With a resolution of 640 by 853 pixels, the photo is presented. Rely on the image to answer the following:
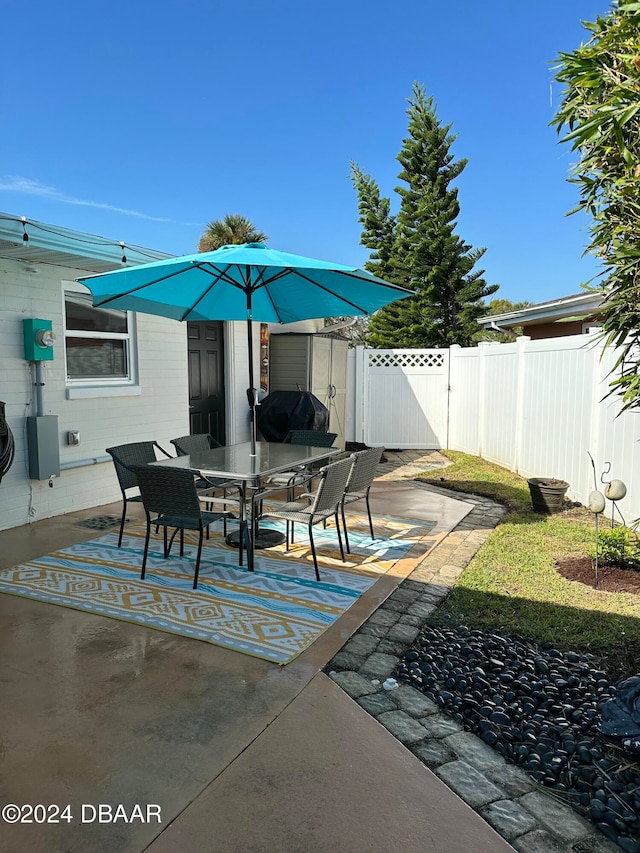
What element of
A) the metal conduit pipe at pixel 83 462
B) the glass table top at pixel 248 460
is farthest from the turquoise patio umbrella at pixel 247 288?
the metal conduit pipe at pixel 83 462

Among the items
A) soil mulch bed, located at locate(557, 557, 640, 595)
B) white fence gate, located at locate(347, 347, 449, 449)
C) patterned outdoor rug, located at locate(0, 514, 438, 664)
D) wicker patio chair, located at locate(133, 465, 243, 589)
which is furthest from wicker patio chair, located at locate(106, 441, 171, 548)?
white fence gate, located at locate(347, 347, 449, 449)

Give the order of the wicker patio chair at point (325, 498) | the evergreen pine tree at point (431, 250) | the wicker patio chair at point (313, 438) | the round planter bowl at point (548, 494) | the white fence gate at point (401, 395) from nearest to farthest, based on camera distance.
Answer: the wicker patio chair at point (325, 498) < the round planter bowl at point (548, 494) < the wicker patio chair at point (313, 438) < the white fence gate at point (401, 395) < the evergreen pine tree at point (431, 250)

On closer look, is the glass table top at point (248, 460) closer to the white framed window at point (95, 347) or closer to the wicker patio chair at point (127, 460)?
the wicker patio chair at point (127, 460)

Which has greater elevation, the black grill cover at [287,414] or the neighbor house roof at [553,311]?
the neighbor house roof at [553,311]

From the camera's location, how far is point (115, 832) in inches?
71.4

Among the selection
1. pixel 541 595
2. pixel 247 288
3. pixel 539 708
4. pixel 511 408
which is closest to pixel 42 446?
pixel 247 288

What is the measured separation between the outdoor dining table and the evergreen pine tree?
11918 millimetres

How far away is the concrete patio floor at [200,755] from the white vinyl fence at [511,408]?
209 centimetres

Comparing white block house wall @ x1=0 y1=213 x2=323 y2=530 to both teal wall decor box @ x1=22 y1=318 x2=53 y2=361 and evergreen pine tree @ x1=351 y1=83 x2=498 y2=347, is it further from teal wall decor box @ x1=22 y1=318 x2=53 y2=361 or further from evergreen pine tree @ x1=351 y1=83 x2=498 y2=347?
evergreen pine tree @ x1=351 y1=83 x2=498 y2=347

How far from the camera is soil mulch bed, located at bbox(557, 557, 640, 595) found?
3.95 m

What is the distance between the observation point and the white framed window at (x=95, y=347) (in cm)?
588

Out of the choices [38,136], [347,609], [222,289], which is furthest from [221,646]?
[38,136]

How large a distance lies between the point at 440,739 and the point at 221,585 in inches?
77.3

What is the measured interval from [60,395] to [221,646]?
145 inches
